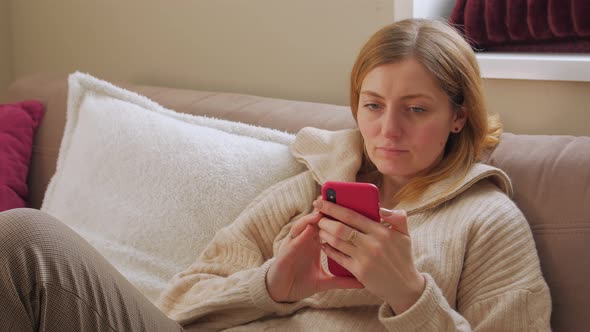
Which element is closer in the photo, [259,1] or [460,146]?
[460,146]

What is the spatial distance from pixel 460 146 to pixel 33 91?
1.32m

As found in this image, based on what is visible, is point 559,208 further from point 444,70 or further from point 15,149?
point 15,149

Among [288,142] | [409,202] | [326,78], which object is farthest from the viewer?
[326,78]

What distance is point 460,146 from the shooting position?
146 cm

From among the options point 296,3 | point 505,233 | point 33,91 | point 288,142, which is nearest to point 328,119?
point 288,142

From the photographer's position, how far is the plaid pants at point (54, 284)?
1162mm

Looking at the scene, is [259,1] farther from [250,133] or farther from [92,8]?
[92,8]

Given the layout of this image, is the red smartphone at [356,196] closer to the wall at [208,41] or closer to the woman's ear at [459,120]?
the woman's ear at [459,120]

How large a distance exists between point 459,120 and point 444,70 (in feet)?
0.35

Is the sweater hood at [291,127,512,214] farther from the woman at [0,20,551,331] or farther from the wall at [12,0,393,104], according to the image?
the wall at [12,0,393,104]

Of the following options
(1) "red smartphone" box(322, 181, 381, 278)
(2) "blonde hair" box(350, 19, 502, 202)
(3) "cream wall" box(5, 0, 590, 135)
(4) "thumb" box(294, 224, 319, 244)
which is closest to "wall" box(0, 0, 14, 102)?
(3) "cream wall" box(5, 0, 590, 135)

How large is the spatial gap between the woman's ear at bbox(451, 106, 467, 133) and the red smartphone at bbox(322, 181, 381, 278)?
31 centimetres

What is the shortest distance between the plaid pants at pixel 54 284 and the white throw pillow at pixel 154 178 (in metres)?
0.47

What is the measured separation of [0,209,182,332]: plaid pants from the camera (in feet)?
3.81
